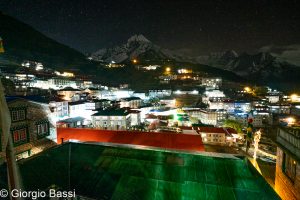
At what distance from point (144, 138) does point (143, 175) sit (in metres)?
13.9

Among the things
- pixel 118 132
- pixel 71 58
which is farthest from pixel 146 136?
pixel 71 58

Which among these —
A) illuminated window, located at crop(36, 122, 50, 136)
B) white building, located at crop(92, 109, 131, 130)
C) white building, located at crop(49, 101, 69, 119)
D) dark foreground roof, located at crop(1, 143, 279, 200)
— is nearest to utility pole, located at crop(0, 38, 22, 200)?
dark foreground roof, located at crop(1, 143, 279, 200)

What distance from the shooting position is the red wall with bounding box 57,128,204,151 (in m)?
22.3

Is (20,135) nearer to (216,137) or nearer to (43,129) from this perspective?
(43,129)

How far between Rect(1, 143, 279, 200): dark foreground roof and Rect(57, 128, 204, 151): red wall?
10.3 m

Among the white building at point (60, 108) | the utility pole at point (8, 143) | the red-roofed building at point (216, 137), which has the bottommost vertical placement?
the red-roofed building at point (216, 137)

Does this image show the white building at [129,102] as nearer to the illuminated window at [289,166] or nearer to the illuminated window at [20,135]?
the illuminated window at [20,135]

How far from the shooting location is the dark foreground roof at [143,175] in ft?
29.2

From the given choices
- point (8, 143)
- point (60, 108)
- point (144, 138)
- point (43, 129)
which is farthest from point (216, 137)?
point (8, 143)

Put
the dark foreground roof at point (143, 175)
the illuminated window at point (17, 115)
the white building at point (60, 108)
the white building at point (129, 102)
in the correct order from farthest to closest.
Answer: the white building at point (129, 102)
the white building at point (60, 108)
the illuminated window at point (17, 115)
the dark foreground roof at point (143, 175)

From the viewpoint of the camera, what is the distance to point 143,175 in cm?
997

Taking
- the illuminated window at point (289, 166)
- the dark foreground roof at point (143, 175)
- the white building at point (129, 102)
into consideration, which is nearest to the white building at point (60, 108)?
the white building at point (129, 102)

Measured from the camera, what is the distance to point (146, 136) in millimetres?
24203

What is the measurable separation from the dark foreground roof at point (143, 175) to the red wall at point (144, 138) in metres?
10.3
